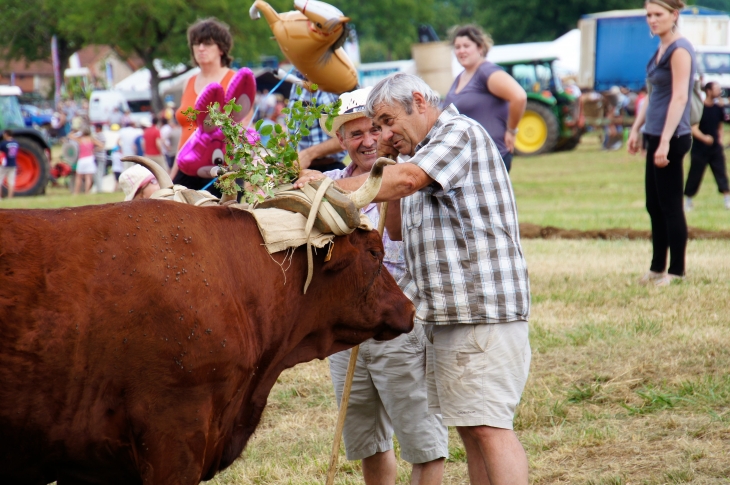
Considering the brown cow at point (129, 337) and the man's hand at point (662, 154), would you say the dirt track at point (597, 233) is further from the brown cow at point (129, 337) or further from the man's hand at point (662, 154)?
the brown cow at point (129, 337)

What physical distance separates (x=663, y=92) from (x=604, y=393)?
3.00 meters

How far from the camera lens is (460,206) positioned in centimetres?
330

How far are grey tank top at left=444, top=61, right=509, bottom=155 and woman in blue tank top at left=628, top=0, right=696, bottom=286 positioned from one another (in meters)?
1.23

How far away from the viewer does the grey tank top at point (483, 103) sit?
7102mm

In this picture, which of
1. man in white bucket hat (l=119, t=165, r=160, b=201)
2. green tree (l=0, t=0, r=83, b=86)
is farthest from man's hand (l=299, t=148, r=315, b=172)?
green tree (l=0, t=0, r=83, b=86)

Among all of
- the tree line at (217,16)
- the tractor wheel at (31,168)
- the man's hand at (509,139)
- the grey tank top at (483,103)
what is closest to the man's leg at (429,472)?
the grey tank top at (483,103)

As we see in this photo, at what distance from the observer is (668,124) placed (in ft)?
22.2

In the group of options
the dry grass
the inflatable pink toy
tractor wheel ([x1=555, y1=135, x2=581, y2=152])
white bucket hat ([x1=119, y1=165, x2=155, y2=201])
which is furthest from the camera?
tractor wheel ([x1=555, y1=135, x2=581, y2=152])

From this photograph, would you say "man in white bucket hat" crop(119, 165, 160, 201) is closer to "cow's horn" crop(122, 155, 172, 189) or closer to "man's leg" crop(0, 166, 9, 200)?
"cow's horn" crop(122, 155, 172, 189)

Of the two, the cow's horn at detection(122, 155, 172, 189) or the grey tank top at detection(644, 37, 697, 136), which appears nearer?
the cow's horn at detection(122, 155, 172, 189)

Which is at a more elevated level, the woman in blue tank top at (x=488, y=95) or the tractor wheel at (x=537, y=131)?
the woman in blue tank top at (x=488, y=95)

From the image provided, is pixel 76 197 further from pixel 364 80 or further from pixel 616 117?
pixel 364 80

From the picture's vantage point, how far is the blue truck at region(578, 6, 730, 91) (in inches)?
1357

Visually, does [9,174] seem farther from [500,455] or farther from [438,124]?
[500,455]
